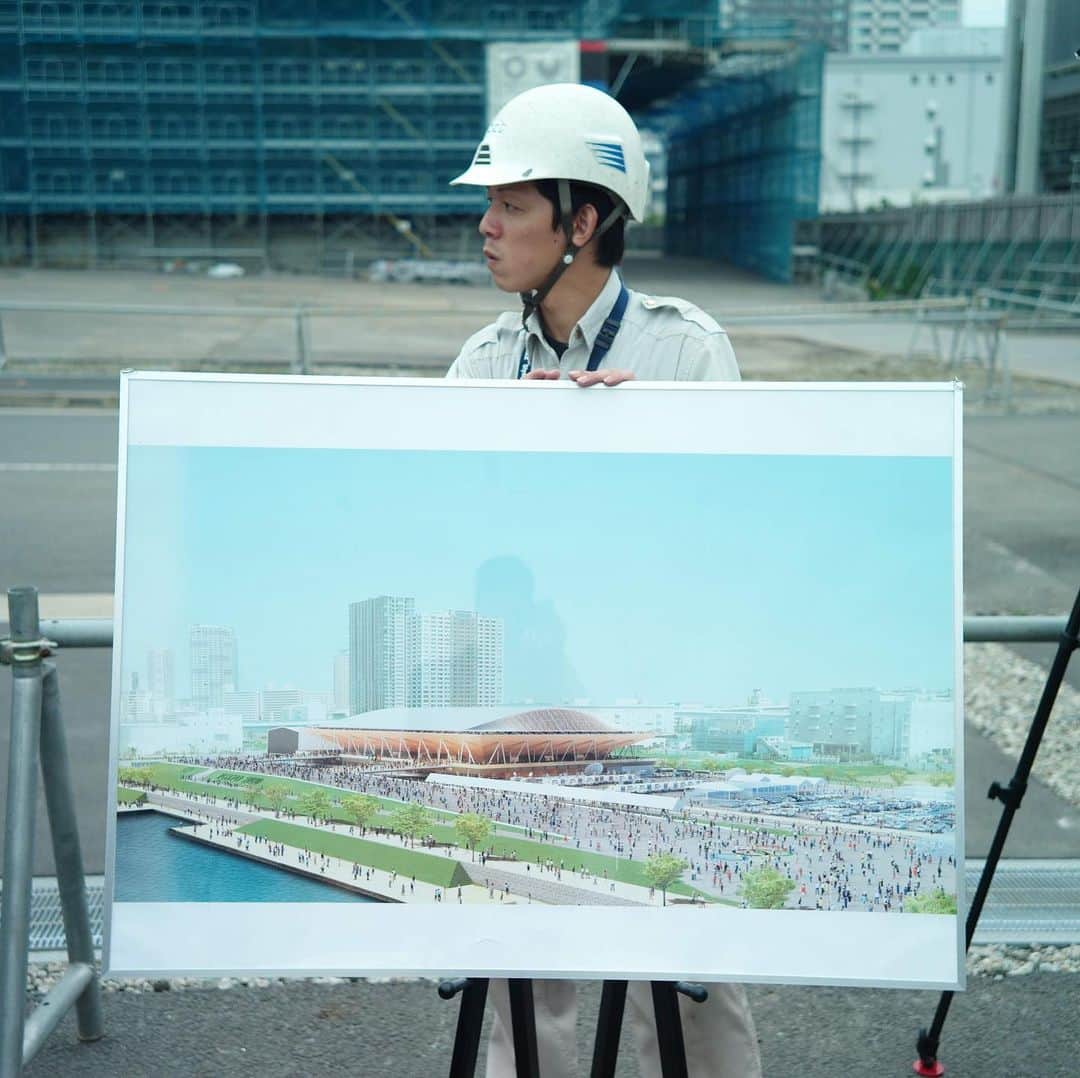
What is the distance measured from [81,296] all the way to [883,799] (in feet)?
115

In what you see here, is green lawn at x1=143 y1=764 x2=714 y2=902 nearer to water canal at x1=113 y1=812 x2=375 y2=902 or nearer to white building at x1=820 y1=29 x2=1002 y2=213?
water canal at x1=113 y1=812 x2=375 y2=902

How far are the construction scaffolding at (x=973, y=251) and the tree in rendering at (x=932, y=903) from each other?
16441 millimetres

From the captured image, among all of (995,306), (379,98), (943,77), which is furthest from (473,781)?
(943,77)

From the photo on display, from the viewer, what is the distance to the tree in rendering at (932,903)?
2.32 metres

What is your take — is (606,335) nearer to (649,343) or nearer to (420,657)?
(649,343)

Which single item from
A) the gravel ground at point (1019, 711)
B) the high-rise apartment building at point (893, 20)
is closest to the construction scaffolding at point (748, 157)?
the high-rise apartment building at point (893, 20)

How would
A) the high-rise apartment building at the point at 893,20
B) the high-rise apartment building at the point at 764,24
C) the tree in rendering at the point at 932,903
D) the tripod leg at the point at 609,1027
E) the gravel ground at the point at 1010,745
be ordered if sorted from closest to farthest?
the tree in rendering at the point at 932,903 < the tripod leg at the point at 609,1027 < the gravel ground at the point at 1010,745 < the high-rise apartment building at the point at 764,24 < the high-rise apartment building at the point at 893,20

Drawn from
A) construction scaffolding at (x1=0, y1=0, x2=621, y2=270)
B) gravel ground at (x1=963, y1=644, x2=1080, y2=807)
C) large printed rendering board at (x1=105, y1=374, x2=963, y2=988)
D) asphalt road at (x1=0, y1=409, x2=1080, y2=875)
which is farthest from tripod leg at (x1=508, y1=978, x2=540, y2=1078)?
construction scaffolding at (x1=0, y1=0, x2=621, y2=270)

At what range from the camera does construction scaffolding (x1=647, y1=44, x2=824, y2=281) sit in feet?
165

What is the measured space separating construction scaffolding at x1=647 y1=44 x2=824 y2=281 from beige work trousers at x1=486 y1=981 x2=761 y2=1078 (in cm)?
4921

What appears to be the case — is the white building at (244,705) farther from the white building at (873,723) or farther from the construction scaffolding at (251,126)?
the construction scaffolding at (251,126)

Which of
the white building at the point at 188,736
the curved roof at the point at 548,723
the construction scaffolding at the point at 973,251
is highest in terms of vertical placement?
the construction scaffolding at the point at 973,251

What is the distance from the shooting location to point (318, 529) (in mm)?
2396

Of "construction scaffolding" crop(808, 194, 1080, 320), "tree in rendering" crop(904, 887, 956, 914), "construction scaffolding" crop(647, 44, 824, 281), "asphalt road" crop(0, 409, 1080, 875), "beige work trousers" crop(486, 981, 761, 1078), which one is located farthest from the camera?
"construction scaffolding" crop(647, 44, 824, 281)
